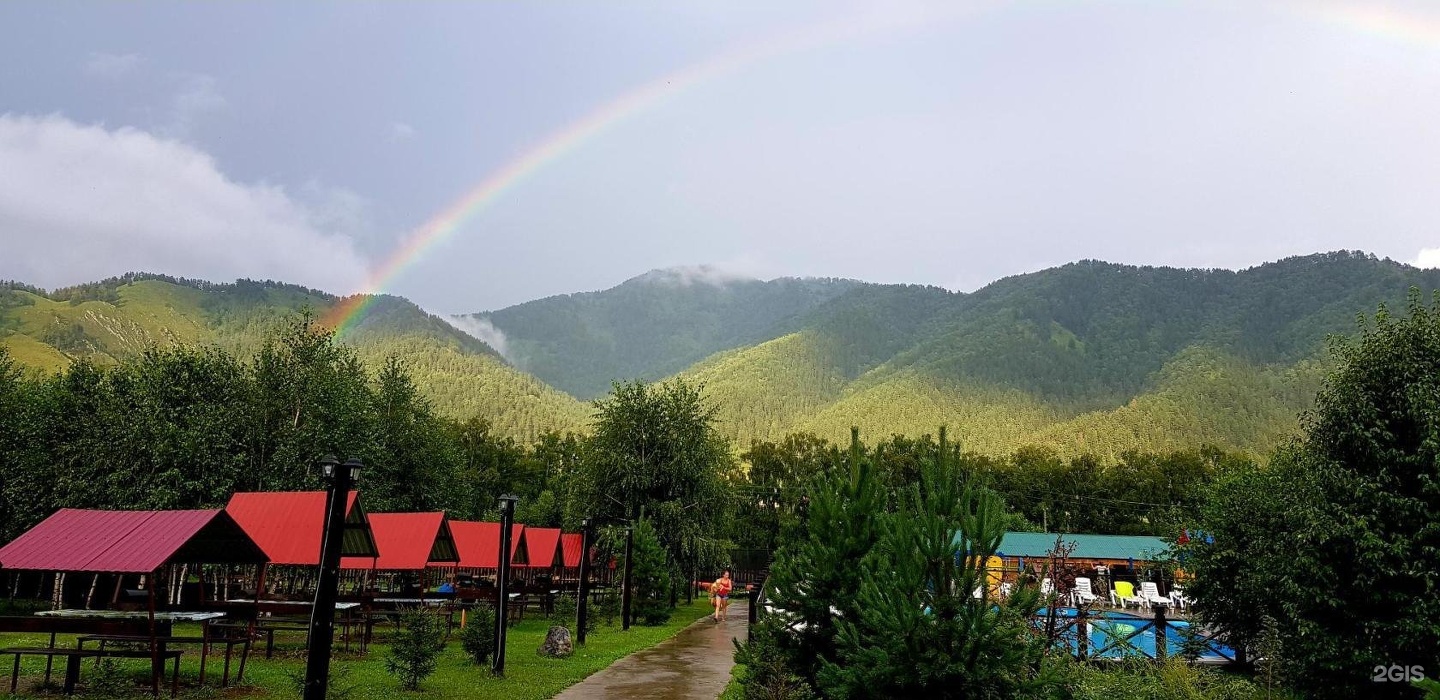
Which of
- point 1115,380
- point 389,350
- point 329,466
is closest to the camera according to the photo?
point 329,466

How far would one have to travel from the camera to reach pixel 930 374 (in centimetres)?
17388

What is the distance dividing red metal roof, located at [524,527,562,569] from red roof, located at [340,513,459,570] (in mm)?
9209

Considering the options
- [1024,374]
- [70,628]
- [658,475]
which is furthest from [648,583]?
[1024,374]

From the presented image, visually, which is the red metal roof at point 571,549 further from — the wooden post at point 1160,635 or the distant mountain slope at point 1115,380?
the distant mountain slope at point 1115,380

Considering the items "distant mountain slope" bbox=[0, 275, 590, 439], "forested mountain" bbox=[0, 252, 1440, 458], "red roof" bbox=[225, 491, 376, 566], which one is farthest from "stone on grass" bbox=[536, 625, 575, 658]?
Result: "distant mountain slope" bbox=[0, 275, 590, 439]

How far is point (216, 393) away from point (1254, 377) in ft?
529

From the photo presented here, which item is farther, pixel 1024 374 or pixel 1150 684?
pixel 1024 374

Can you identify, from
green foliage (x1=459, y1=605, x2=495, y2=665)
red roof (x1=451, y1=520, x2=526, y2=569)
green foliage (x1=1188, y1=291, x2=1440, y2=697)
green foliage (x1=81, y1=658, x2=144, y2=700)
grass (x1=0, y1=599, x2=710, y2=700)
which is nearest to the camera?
green foliage (x1=1188, y1=291, x2=1440, y2=697)

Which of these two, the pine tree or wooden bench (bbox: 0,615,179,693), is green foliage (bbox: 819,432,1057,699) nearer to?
the pine tree

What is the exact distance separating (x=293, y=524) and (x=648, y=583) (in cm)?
1194

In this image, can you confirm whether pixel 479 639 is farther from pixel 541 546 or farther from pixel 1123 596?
pixel 1123 596

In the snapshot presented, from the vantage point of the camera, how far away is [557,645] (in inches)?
742

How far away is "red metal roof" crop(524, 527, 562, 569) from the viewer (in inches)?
1458

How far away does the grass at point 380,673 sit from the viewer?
13.4m
